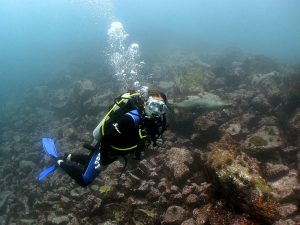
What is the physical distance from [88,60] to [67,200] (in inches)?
1046

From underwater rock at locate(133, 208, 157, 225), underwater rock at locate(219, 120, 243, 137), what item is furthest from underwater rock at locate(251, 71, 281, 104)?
underwater rock at locate(133, 208, 157, 225)

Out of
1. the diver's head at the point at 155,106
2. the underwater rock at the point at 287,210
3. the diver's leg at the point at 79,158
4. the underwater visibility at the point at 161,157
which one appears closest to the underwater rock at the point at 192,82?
the underwater visibility at the point at 161,157

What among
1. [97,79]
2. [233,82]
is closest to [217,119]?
[233,82]

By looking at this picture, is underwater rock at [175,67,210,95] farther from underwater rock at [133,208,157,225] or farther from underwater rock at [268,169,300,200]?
A: underwater rock at [133,208,157,225]

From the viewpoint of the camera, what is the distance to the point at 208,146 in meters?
9.05

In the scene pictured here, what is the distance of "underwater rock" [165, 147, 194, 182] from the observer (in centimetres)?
727

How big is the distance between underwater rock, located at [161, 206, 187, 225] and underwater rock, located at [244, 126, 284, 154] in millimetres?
2852

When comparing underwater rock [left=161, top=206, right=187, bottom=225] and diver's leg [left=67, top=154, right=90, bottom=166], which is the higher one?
underwater rock [left=161, top=206, right=187, bottom=225]

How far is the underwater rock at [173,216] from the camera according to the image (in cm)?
598

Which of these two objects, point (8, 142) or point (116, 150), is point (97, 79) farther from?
point (116, 150)

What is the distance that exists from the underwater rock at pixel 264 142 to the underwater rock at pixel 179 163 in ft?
5.49

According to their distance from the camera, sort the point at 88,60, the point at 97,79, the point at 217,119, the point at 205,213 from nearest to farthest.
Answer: the point at 205,213, the point at 217,119, the point at 97,79, the point at 88,60

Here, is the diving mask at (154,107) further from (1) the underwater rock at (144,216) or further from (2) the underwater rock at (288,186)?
(2) the underwater rock at (288,186)

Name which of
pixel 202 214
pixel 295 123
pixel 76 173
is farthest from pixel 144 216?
pixel 295 123
